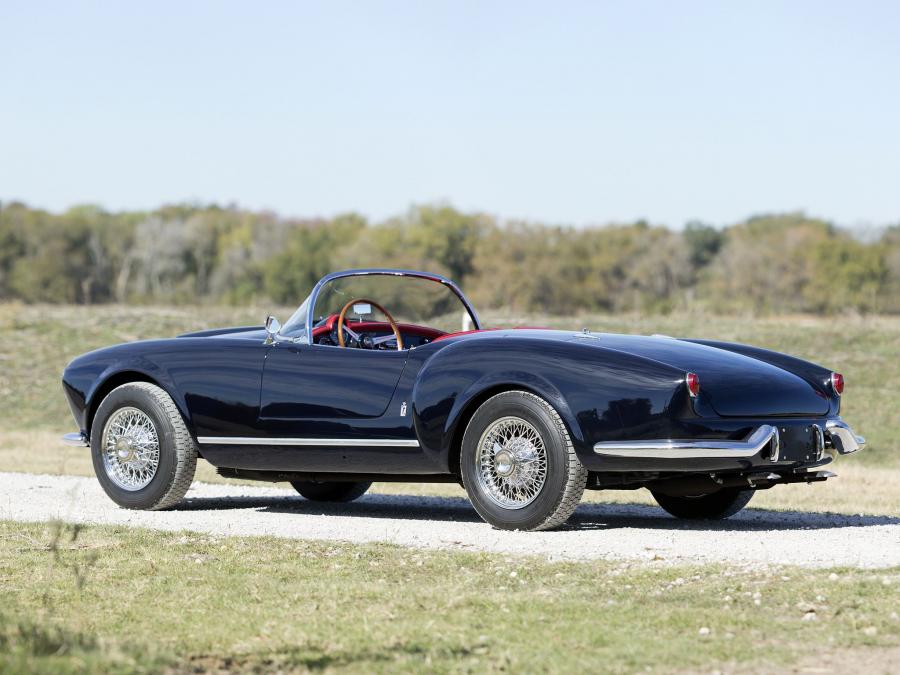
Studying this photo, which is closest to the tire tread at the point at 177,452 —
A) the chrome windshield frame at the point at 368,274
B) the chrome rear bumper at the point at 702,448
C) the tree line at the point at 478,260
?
the chrome windshield frame at the point at 368,274

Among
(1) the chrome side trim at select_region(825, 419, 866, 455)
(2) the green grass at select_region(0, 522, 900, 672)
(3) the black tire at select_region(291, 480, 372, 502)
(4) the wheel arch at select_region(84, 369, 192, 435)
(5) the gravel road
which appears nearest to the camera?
(2) the green grass at select_region(0, 522, 900, 672)

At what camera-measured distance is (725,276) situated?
8000 centimetres

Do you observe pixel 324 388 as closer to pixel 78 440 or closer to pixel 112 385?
A: pixel 112 385

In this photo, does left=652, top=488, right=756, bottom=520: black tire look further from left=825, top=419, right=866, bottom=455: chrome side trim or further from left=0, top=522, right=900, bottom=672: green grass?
left=0, top=522, right=900, bottom=672: green grass

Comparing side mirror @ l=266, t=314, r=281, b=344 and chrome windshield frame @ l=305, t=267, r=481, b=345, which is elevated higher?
chrome windshield frame @ l=305, t=267, r=481, b=345

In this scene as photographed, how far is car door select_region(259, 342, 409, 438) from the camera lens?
25.8ft

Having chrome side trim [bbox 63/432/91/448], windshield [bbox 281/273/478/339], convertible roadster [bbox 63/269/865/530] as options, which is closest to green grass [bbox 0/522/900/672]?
convertible roadster [bbox 63/269/865/530]

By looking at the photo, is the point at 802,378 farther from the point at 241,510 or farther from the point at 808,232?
the point at 808,232

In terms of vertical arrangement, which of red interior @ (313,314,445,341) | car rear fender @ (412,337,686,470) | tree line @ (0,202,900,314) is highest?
tree line @ (0,202,900,314)

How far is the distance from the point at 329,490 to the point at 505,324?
17.3 m

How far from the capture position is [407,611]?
5184 mm

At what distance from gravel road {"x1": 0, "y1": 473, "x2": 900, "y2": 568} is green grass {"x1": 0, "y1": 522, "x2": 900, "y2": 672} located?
436 millimetres

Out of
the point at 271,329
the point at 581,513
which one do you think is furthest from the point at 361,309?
the point at 581,513

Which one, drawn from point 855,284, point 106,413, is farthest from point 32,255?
point 106,413
